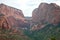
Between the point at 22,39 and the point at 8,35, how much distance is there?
11740mm

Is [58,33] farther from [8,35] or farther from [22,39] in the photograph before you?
[8,35]

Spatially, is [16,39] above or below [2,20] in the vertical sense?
below

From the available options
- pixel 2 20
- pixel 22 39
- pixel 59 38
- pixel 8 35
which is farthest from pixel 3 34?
pixel 59 38

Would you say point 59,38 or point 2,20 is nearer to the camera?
point 59,38

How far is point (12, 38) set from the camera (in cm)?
15538

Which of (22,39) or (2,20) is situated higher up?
(2,20)

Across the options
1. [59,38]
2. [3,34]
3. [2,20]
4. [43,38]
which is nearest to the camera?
[59,38]

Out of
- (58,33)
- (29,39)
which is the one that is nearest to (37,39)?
(29,39)

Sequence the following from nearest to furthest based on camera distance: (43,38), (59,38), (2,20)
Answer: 1. (59,38)
2. (43,38)
3. (2,20)

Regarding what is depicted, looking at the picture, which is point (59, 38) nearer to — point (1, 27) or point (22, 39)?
point (22, 39)

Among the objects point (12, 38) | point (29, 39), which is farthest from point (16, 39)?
point (29, 39)

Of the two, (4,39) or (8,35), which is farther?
(8,35)

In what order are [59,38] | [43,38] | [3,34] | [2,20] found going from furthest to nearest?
[2,20], [43,38], [3,34], [59,38]

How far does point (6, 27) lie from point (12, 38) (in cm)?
3617
